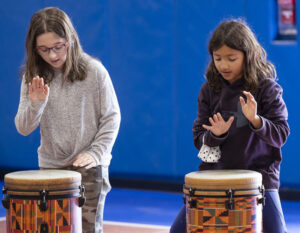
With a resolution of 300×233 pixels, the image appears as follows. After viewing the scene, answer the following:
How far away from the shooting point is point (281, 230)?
10.9 feet

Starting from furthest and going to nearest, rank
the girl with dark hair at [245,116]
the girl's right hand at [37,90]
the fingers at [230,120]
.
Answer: the girl's right hand at [37,90], the girl with dark hair at [245,116], the fingers at [230,120]

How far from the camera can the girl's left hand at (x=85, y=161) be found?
3537 millimetres

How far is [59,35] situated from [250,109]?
115 centimetres

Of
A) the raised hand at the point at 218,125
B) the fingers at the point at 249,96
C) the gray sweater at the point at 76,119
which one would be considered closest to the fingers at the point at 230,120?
the raised hand at the point at 218,125

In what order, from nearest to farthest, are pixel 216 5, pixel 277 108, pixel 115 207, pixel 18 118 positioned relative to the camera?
1. pixel 277 108
2. pixel 18 118
3. pixel 115 207
4. pixel 216 5

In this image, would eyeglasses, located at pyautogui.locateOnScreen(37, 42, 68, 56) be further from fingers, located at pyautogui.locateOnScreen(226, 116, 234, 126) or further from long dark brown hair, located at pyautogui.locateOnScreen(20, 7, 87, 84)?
fingers, located at pyautogui.locateOnScreen(226, 116, 234, 126)

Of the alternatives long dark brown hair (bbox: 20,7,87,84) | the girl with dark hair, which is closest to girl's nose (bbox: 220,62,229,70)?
the girl with dark hair

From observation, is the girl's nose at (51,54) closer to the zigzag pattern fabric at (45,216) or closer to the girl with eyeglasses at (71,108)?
the girl with eyeglasses at (71,108)

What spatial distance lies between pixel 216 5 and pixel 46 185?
3.89m

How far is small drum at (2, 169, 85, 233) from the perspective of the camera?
10.7 ft

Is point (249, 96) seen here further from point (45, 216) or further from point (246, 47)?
point (45, 216)

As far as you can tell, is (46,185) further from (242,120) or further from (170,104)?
(170,104)

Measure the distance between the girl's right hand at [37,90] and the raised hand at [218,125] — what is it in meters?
0.85

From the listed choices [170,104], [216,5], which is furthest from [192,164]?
[216,5]
